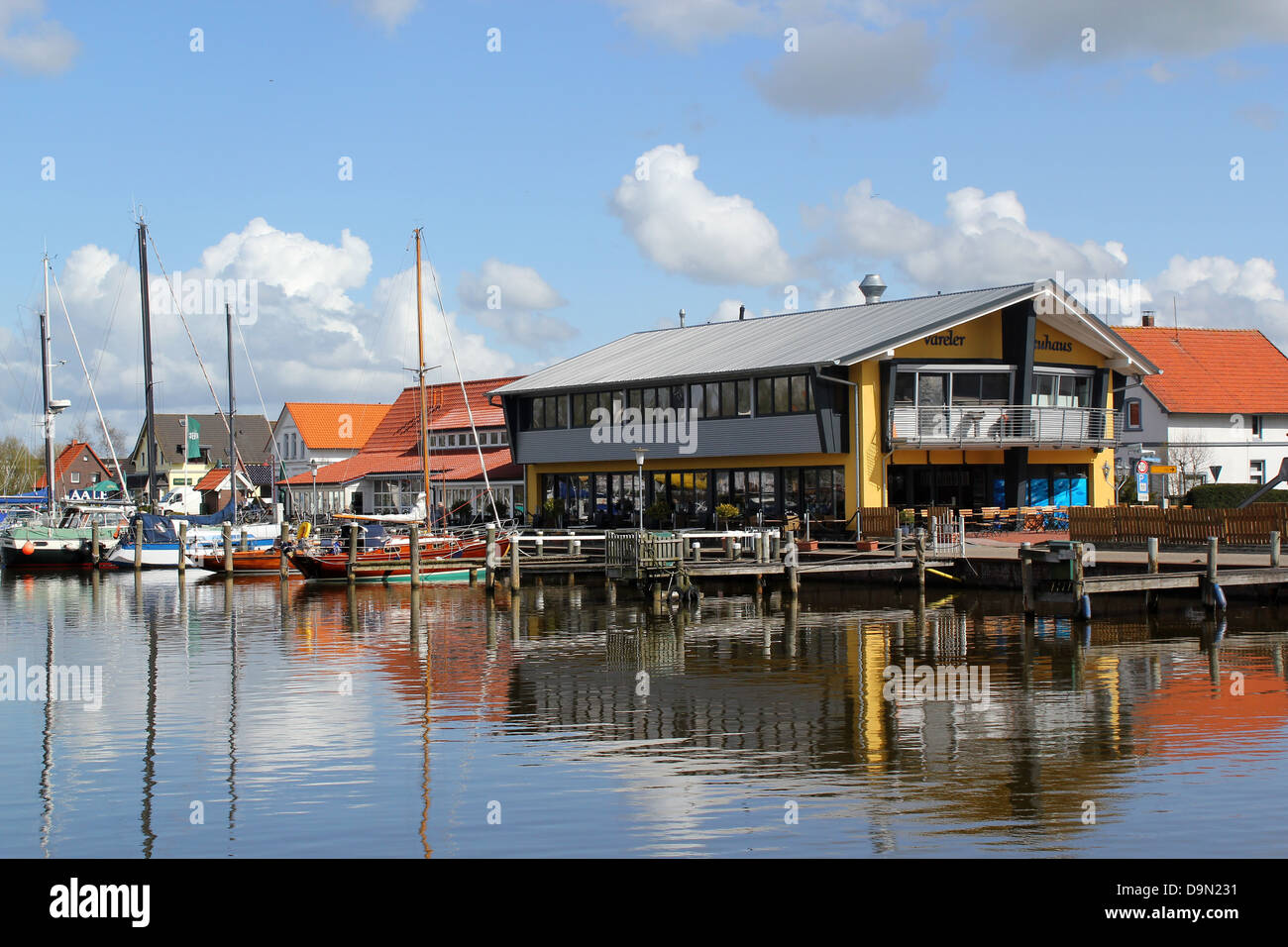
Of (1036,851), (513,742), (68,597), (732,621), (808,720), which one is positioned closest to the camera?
(1036,851)

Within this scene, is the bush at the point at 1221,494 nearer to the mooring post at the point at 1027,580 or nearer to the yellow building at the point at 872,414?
the yellow building at the point at 872,414

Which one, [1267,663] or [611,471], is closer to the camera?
[1267,663]

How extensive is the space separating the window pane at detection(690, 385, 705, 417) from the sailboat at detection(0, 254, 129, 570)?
25055 mm

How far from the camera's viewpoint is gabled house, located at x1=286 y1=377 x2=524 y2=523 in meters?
60.8

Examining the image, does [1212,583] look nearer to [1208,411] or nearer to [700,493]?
[700,493]

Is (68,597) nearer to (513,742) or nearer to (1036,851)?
(513,742)

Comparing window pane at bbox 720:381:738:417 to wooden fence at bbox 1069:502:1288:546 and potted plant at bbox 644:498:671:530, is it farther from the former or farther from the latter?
wooden fence at bbox 1069:502:1288:546

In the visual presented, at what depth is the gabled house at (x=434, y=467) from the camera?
60781 millimetres

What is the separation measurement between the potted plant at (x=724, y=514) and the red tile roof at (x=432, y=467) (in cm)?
1390

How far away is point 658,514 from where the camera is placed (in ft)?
164
